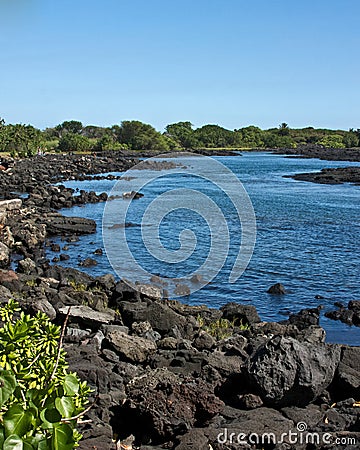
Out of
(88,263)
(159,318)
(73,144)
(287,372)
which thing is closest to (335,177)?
(88,263)

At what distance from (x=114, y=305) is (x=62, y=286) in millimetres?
1977

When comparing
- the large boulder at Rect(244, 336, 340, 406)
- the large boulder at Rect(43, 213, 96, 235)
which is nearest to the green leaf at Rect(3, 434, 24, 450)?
the large boulder at Rect(244, 336, 340, 406)

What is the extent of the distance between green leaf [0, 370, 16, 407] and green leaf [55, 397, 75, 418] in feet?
0.80

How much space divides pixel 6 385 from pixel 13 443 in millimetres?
345

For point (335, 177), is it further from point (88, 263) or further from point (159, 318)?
point (159, 318)

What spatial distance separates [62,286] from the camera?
14430 millimetres

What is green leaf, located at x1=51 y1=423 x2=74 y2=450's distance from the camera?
9.75ft

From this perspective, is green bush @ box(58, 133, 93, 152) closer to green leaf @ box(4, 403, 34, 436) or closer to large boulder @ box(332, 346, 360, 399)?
large boulder @ box(332, 346, 360, 399)

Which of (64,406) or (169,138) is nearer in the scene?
(64,406)

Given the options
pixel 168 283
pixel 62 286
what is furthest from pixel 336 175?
pixel 62 286

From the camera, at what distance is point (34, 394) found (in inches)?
134

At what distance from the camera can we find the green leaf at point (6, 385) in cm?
312

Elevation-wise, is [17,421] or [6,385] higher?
[6,385]

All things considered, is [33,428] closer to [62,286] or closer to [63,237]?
[62,286]
